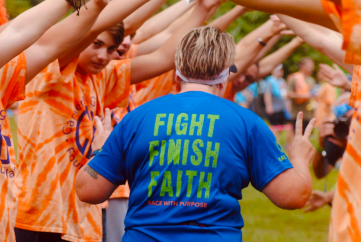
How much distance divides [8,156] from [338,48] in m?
2.01

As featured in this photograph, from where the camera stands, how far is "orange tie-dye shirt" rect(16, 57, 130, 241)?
3078 millimetres

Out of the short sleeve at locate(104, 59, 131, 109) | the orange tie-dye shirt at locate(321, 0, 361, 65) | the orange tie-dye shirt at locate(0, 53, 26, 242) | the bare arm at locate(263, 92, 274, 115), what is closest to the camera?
the orange tie-dye shirt at locate(321, 0, 361, 65)

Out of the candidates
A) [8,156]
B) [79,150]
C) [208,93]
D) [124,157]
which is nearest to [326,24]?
[208,93]

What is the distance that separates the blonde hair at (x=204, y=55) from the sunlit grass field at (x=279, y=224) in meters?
3.92

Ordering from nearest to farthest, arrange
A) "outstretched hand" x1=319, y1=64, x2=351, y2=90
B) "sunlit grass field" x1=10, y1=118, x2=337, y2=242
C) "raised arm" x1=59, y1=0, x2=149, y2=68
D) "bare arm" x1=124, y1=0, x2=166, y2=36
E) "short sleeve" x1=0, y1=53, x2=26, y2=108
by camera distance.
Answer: "short sleeve" x1=0, y1=53, x2=26, y2=108 < "raised arm" x1=59, y1=0, x2=149, y2=68 < "bare arm" x1=124, y1=0, x2=166, y2=36 < "outstretched hand" x1=319, y1=64, x2=351, y2=90 < "sunlit grass field" x1=10, y1=118, x2=337, y2=242

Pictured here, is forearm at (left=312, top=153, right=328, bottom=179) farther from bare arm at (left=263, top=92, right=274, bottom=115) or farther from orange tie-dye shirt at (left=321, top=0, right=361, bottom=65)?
bare arm at (left=263, top=92, right=274, bottom=115)

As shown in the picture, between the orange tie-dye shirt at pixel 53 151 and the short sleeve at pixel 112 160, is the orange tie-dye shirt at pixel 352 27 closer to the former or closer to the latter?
the short sleeve at pixel 112 160

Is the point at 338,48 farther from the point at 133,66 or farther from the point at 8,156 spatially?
the point at 8,156

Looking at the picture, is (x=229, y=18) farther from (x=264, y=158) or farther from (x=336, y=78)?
(x=264, y=158)

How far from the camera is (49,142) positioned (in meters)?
3.08

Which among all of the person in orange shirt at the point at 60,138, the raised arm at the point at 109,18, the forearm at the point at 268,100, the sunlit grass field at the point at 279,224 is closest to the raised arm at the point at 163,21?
the person in orange shirt at the point at 60,138

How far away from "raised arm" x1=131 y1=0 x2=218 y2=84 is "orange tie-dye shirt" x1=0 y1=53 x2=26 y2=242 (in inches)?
44.3

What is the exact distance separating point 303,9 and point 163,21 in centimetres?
311

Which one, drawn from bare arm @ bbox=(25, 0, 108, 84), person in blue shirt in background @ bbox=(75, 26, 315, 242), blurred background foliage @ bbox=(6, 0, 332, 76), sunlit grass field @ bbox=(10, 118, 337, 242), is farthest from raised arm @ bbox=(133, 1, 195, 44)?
blurred background foliage @ bbox=(6, 0, 332, 76)
